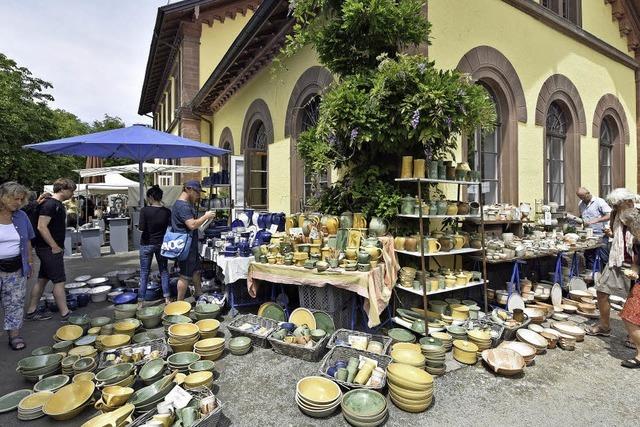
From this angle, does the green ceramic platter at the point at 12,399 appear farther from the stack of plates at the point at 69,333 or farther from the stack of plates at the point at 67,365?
the stack of plates at the point at 69,333

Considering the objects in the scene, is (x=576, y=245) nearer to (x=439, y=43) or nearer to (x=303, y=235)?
(x=439, y=43)

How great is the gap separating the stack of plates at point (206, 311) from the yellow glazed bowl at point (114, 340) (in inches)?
29.4

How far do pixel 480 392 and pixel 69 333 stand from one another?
4118 mm

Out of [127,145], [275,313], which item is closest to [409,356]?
[275,313]

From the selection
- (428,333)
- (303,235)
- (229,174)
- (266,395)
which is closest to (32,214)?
(229,174)

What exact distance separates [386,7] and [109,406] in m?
4.74

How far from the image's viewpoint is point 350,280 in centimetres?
366

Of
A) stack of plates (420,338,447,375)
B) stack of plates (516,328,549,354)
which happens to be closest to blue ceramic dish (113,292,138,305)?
stack of plates (420,338,447,375)

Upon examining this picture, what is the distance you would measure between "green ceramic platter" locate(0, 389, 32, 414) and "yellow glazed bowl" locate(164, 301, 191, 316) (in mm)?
1512

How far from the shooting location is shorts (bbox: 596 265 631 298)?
3693 mm

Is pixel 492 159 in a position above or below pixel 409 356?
above

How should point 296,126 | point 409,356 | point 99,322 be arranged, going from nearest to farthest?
1. point 409,356
2. point 99,322
3. point 296,126

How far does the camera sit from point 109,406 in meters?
2.49

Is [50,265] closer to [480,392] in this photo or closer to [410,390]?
[410,390]
